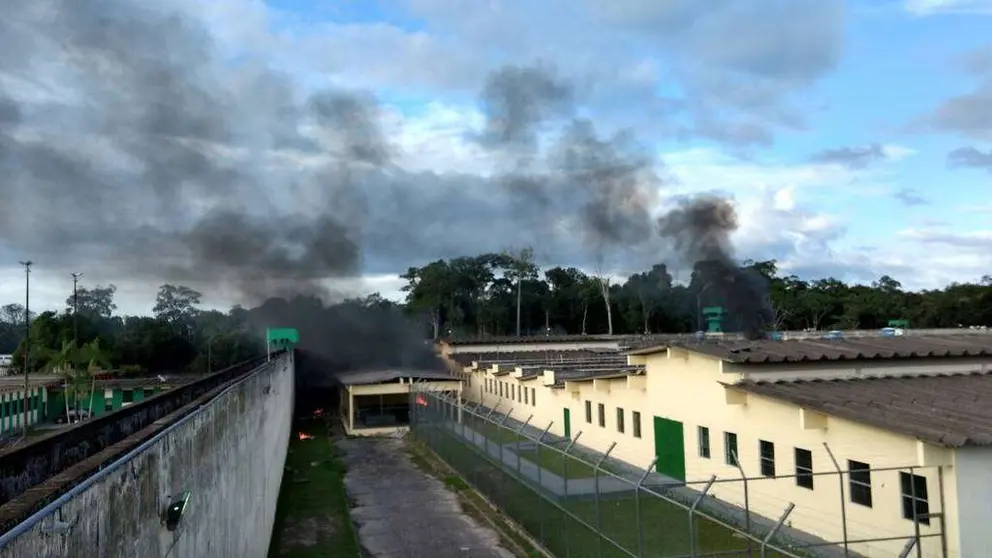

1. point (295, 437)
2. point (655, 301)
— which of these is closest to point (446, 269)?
point (655, 301)

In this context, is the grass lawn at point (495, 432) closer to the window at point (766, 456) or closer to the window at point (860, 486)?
the window at point (766, 456)

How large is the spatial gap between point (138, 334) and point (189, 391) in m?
65.1

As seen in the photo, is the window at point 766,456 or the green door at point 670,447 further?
the green door at point 670,447

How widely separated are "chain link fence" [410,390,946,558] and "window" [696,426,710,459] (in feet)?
3.27

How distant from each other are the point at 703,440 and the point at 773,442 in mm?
3238

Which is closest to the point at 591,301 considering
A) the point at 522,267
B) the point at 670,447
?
the point at 522,267

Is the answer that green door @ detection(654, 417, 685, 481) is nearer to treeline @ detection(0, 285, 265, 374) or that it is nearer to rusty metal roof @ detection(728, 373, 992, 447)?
rusty metal roof @ detection(728, 373, 992, 447)

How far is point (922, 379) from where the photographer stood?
18797mm

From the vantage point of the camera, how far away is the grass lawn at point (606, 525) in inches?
527

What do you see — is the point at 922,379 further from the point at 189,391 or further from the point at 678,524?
the point at 189,391

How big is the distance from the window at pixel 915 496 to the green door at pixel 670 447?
7.87m

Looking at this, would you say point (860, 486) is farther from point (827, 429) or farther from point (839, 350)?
point (839, 350)

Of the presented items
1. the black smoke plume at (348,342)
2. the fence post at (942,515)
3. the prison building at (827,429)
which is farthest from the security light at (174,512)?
the black smoke plume at (348,342)

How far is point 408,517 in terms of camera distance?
19.3m
